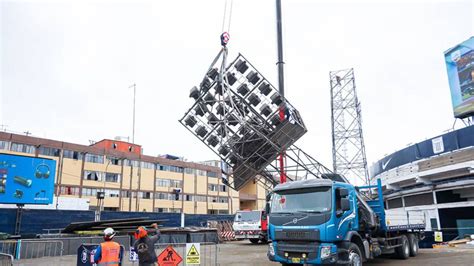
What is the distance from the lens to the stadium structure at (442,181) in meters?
25.3

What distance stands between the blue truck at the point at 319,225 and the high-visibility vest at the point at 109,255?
552cm

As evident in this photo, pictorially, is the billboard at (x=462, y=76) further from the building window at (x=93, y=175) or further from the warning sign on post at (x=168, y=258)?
the building window at (x=93, y=175)

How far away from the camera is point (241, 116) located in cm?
1833

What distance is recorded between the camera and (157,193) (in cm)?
6366

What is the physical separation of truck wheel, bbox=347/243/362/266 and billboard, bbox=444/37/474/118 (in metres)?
26.7

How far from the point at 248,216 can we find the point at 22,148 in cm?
3740

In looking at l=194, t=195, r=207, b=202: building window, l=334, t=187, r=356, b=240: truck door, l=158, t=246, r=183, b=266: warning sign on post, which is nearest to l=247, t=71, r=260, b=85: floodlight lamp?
l=334, t=187, r=356, b=240: truck door

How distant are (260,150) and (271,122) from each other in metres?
1.91

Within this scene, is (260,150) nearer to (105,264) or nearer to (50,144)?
(105,264)

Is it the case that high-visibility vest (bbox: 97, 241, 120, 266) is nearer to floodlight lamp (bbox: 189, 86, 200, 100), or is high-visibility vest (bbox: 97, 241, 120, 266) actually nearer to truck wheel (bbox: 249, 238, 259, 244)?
floodlight lamp (bbox: 189, 86, 200, 100)

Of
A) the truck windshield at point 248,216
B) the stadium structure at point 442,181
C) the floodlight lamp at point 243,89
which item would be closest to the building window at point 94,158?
the truck windshield at point 248,216

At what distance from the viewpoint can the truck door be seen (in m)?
10.5

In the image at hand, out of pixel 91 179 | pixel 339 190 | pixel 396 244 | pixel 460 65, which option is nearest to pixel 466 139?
pixel 460 65

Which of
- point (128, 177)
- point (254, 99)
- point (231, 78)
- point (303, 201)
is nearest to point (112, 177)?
point (128, 177)
